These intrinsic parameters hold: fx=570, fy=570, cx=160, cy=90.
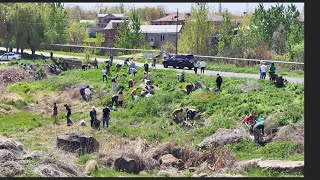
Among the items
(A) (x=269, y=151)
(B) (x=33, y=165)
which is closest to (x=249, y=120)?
(A) (x=269, y=151)

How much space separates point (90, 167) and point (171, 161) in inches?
111

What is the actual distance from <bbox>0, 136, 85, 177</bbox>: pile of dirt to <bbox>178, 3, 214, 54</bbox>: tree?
4234 centimetres

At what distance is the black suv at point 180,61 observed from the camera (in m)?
37.5

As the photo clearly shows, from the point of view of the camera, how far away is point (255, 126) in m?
21.5

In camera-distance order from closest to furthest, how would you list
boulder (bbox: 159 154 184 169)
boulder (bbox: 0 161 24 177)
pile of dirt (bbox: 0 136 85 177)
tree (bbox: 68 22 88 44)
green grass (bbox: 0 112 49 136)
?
boulder (bbox: 0 161 24 177)
pile of dirt (bbox: 0 136 85 177)
boulder (bbox: 159 154 184 169)
green grass (bbox: 0 112 49 136)
tree (bbox: 68 22 88 44)

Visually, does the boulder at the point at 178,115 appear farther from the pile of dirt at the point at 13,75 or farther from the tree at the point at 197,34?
the tree at the point at 197,34

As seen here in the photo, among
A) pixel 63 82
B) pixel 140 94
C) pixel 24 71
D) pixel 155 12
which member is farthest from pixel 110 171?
pixel 155 12

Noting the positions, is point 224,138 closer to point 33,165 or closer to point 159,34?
point 33,165

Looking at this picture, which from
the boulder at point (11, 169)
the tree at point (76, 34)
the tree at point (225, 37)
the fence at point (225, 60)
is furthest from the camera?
the tree at point (76, 34)

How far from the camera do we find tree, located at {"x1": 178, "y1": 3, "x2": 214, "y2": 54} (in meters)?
58.9

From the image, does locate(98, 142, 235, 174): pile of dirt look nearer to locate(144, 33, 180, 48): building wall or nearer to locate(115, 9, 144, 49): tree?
locate(115, 9, 144, 49): tree

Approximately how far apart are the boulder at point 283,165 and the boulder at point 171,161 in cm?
258

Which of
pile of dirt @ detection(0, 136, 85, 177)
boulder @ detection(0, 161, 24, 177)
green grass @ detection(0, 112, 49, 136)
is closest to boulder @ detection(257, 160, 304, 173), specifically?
pile of dirt @ detection(0, 136, 85, 177)

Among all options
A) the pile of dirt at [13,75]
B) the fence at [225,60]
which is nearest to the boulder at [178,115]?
the fence at [225,60]
